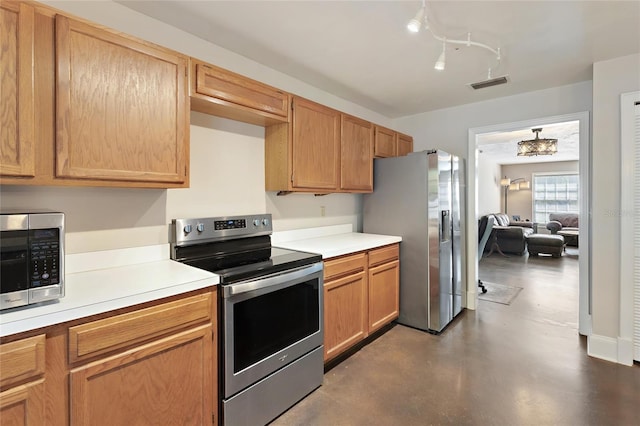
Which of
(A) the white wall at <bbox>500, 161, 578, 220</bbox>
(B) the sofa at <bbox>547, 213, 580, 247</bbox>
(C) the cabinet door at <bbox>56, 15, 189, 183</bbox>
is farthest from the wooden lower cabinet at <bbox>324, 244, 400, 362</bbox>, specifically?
(A) the white wall at <bbox>500, 161, 578, 220</bbox>

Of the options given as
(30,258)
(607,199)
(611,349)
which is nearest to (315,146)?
(30,258)

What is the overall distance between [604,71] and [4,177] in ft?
12.9

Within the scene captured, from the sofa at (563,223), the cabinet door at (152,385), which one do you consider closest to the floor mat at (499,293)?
the cabinet door at (152,385)

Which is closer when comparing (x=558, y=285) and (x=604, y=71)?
(x=604, y=71)

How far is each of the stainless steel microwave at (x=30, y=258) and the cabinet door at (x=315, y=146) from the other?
5.09 ft

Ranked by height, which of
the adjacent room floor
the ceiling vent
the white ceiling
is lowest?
the adjacent room floor

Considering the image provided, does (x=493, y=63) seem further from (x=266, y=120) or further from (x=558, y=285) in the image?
(x=558, y=285)

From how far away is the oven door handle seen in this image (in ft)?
5.36

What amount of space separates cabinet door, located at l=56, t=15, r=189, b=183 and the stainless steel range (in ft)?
1.60

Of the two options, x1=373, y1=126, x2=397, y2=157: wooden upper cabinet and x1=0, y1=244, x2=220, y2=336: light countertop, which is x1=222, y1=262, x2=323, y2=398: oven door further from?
x1=373, y1=126, x2=397, y2=157: wooden upper cabinet

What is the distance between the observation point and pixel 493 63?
2.55 m

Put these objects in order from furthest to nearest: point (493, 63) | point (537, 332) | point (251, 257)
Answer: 1. point (537, 332)
2. point (493, 63)
3. point (251, 257)

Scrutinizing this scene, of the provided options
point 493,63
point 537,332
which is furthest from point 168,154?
point 537,332

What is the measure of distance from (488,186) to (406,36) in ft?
26.8
